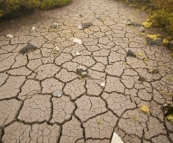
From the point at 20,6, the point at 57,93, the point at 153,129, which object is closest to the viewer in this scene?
the point at 153,129

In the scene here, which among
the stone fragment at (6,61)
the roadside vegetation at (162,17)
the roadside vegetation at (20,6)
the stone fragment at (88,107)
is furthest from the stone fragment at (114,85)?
the roadside vegetation at (20,6)

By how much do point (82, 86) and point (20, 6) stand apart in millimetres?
2986

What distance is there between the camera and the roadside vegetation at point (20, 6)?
3.71 meters

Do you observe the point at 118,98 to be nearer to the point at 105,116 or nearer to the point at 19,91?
the point at 105,116

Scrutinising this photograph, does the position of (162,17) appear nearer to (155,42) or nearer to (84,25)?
(155,42)

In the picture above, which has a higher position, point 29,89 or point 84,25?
point 84,25

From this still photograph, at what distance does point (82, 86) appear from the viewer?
7.78 ft

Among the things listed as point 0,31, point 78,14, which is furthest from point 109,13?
point 0,31

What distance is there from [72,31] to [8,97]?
2097mm

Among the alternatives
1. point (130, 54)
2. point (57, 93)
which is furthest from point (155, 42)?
point (57, 93)

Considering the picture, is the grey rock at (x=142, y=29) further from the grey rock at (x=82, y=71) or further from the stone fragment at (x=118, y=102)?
the stone fragment at (x=118, y=102)

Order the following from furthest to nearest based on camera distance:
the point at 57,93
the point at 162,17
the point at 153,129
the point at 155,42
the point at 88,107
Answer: the point at 162,17 → the point at 155,42 → the point at 57,93 → the point at 88,107 → the point at 153,129

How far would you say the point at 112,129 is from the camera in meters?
1.86

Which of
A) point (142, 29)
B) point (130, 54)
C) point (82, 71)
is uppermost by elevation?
point (142, 29)
